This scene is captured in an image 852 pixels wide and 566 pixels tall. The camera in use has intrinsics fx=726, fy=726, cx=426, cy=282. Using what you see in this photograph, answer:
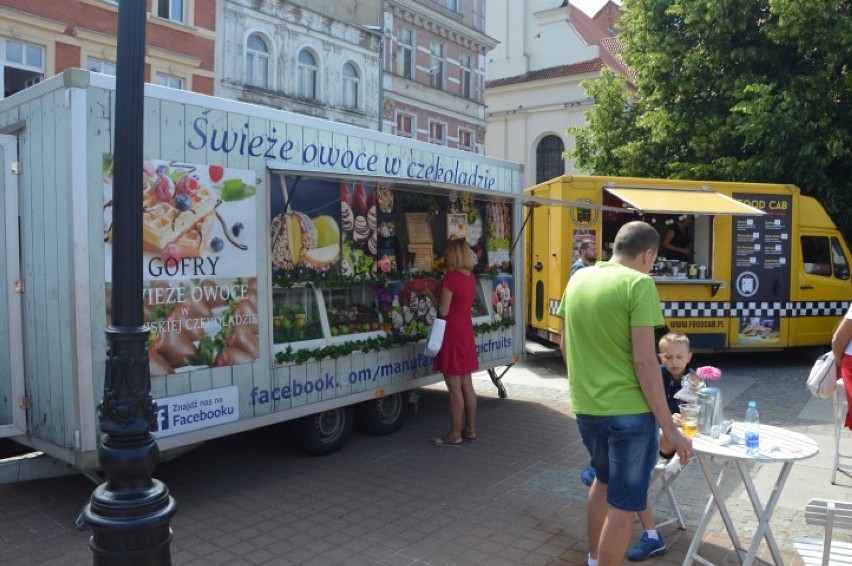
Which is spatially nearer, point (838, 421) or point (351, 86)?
point (838, 421)

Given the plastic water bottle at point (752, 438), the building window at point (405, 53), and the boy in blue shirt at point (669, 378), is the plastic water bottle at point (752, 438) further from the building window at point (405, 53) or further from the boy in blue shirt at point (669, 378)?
the building window at point (405, 53)

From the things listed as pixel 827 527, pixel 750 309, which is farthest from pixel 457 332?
pixel 750 309

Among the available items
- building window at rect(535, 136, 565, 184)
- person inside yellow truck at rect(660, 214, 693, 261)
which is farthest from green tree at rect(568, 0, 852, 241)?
building window at rect(535, 136, 565, 184)

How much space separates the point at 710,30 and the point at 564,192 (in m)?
6.58

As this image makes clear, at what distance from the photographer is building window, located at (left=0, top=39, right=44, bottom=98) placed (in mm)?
17156

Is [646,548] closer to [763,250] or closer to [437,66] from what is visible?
[763,250]

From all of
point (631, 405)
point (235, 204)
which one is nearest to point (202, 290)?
point (235, 204)

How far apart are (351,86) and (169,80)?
7915mm

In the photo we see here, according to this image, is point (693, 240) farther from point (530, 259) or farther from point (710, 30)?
point (710, 30)

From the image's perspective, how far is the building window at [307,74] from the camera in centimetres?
2488

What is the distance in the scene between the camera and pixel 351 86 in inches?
1062

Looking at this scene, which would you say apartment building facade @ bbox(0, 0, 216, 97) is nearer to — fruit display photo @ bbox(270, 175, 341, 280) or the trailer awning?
the trailer awning

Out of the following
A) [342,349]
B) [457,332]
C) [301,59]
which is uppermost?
[301,59]

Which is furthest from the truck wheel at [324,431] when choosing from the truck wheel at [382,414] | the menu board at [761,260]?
the menu board at [761,260]
